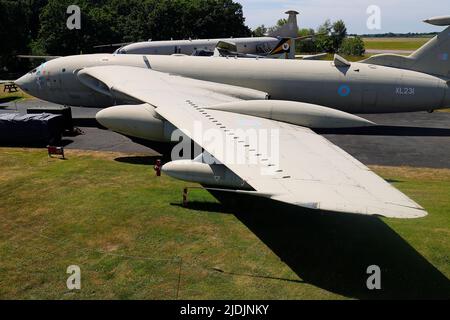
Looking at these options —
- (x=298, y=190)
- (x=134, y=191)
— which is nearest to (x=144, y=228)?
(x=134, y=191)

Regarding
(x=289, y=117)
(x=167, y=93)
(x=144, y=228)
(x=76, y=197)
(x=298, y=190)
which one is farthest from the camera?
(x=167, y=93)

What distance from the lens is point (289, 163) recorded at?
988 centimetres

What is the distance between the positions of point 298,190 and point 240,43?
4274cm

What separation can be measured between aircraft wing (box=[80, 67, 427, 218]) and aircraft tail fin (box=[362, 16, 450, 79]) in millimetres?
11265

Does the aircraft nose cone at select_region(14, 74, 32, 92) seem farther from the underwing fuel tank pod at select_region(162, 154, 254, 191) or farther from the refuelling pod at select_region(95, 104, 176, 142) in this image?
the underwing fuel tank pod at select_region(162, 154, 254, 191)

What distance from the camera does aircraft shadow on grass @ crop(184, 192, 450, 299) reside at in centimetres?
913

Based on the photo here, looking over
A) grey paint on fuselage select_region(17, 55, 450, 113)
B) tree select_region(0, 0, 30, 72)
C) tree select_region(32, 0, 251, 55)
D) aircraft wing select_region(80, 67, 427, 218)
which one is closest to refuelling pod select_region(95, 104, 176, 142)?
aircraft wing select_region(80, 67, 427, 218)

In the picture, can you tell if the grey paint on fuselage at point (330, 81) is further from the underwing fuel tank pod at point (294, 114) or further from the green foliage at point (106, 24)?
the green foliage at point (106, 24)

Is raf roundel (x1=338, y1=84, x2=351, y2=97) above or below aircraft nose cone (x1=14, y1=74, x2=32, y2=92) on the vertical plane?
below

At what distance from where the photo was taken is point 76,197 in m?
13.9

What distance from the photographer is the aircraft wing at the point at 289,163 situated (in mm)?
7402

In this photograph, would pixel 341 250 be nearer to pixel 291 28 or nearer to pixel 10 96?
pixel 10 96
